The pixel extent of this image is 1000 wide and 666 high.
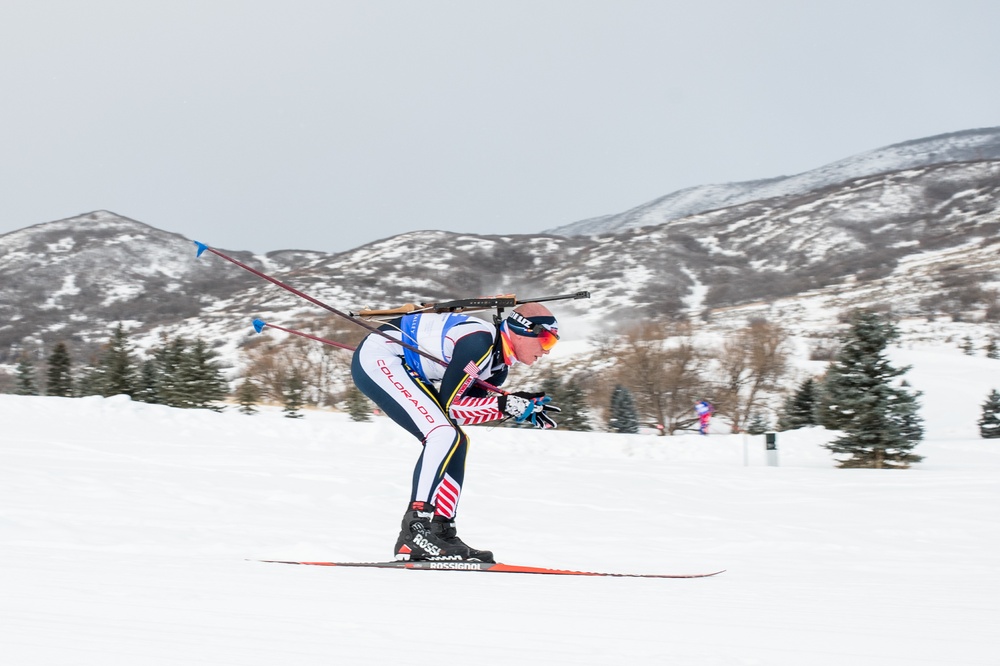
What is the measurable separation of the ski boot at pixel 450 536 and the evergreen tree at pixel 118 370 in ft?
95.1

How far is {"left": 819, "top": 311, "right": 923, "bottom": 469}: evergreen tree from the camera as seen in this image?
51.6ft

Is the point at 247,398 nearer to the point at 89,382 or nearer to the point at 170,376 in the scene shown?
the point at 170,376

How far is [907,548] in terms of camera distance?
611 centimetres

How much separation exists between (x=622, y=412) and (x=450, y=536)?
30141mm

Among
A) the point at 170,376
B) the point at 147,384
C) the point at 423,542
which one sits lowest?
the point at 423,542

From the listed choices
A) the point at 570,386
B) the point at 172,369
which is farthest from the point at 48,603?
the point at 570,386

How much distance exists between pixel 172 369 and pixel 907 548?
29.2 m

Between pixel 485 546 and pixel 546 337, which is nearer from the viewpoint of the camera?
pixel 546 337

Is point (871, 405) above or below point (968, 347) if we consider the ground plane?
below

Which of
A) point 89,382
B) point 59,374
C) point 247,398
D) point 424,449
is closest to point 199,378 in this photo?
point 247,398

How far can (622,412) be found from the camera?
34.1m

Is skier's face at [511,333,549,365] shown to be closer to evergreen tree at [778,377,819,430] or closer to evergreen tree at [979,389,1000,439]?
evergreen tree at [778,377,819,430]

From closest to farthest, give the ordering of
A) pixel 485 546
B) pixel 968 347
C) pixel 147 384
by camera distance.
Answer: pixel 485 546, pixel 147 384, pixel 968 347

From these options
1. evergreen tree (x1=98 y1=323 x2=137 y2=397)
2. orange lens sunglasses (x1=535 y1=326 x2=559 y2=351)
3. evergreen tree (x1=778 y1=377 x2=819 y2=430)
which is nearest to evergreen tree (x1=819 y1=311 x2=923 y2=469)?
orange lens sunglasses (x1=535 y1=326 x2=559 y2=351)
